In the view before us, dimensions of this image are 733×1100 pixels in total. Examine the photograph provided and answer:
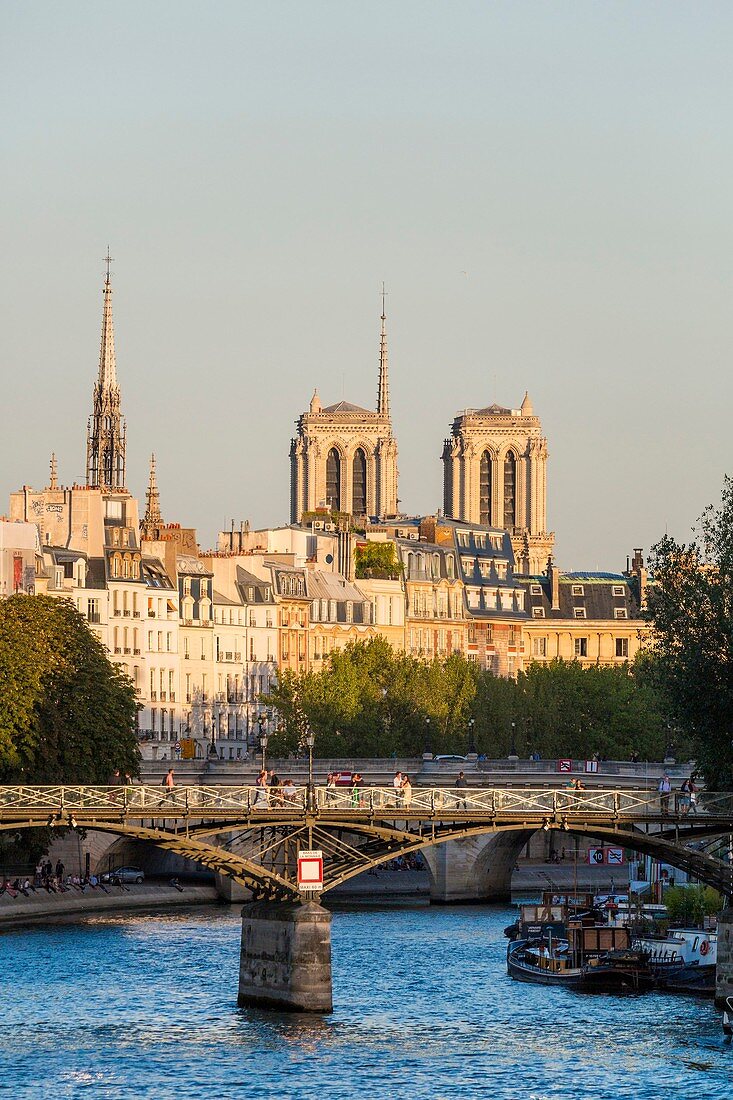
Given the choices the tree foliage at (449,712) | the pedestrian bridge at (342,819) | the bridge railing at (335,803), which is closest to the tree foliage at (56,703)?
the bridge railing at (335,803)

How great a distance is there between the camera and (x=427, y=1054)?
262 feet

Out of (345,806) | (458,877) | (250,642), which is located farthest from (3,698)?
(250,642)

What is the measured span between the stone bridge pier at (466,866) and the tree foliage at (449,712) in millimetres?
27969

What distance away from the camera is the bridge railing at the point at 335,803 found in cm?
8431

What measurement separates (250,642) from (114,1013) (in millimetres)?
98518

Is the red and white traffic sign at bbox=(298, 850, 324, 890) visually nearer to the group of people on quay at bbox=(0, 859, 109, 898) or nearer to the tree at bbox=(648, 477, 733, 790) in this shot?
the tree at bbox=(648, 477, 733, 790)

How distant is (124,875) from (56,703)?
45.3ft

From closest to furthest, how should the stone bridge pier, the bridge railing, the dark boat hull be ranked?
1. the bridge railing
2. the dark boat hull
3. the stone bridge pier

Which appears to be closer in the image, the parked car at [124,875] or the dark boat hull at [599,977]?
the dark boat hull at [599,977]

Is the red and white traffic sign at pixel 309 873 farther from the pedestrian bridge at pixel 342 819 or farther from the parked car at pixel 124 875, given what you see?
the parked car at pixel 124 875

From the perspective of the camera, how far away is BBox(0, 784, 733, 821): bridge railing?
277ft

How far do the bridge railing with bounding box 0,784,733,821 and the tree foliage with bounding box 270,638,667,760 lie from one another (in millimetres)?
76625

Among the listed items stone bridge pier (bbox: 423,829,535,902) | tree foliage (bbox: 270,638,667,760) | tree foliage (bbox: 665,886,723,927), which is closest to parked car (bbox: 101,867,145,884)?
stone bridge pier (bbox: 423,829,535,902)

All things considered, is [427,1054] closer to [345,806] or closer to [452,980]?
[345,806]
